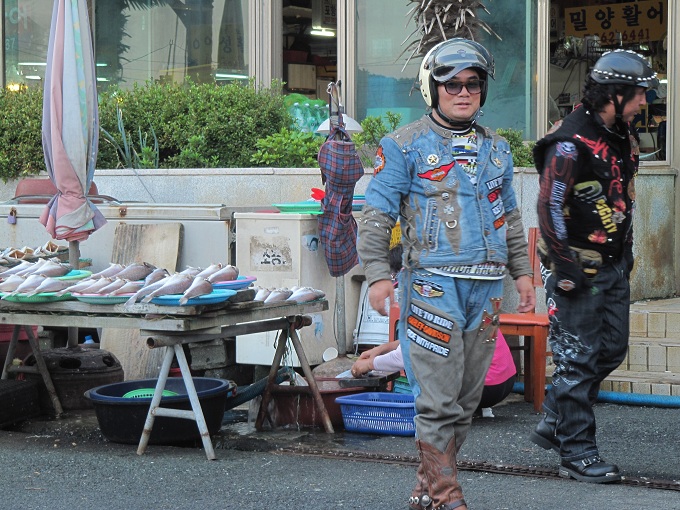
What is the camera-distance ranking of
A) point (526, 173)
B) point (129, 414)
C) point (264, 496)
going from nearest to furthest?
1. point (264, 496)
2. point (129, 414)
3. point (526, 173)

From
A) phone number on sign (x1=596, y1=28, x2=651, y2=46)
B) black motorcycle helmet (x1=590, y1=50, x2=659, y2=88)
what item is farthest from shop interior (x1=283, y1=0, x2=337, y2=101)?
black motorcycle helmet (x1=590, y1=50, x2=659, y2=88)

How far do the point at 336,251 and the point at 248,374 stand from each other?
1.32 meters

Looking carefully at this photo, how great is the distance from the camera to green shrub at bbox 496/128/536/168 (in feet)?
31.7

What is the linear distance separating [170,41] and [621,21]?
5.14m

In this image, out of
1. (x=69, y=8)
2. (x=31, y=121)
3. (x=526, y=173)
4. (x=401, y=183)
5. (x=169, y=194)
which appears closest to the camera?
(x=401, y=183)

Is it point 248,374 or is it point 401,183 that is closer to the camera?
point 401,183

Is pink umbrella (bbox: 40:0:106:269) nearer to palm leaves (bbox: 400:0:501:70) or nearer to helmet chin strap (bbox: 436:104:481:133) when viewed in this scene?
palm leaves (bbox: 400:0:501:70)

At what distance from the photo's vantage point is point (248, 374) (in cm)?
881

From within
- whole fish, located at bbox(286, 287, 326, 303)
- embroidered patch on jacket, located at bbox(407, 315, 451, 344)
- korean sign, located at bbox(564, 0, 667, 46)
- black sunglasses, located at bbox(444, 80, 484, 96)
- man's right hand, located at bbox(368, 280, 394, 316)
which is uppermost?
korean sign, located at bbox(564, 0, 667, 46)

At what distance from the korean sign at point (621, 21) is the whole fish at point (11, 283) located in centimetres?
741

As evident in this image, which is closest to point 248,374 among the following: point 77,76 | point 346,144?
point 346,144

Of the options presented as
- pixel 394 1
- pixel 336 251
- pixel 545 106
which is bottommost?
pixel 336 251

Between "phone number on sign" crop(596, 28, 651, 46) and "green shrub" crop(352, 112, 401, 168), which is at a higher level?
"phone number on sign" crop(596, 28, 651, 46)

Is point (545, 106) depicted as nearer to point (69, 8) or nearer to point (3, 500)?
point (69, 8)
